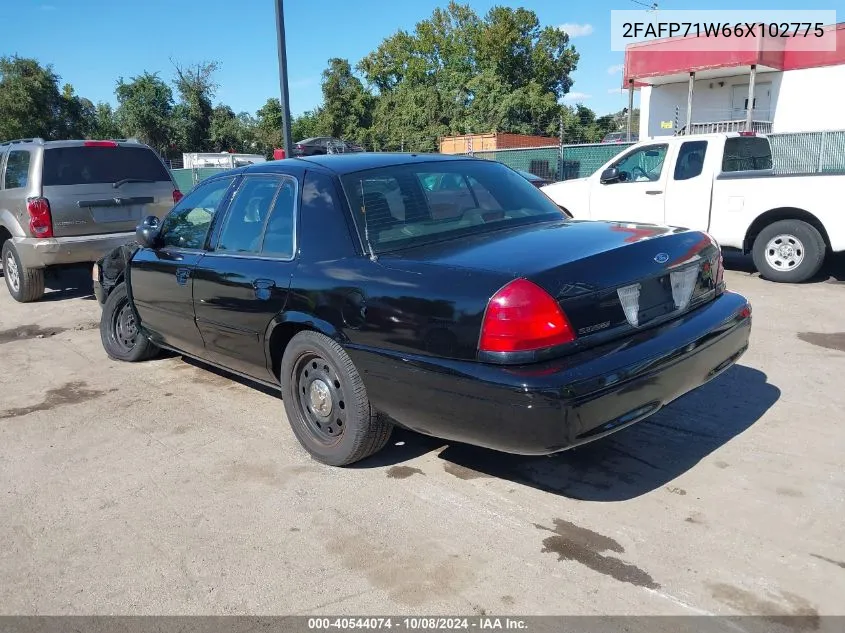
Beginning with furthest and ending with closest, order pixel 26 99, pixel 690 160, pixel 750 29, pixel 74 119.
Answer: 1. pixel 74 119
2. pixel 26 99
3. pixel 750 29
4. pixel 690 160

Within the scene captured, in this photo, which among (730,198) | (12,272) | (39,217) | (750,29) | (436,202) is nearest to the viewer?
(436,202)

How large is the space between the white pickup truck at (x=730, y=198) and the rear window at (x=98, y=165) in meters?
5.69

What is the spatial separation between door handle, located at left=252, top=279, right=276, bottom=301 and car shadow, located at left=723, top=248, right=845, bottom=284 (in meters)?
6.79

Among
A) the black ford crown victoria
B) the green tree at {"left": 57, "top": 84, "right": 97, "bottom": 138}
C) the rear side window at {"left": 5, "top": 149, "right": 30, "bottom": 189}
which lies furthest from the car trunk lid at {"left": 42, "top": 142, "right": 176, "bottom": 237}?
the green tree at {"left": 57, "top": 84, "right": 97, "bottom": 138}

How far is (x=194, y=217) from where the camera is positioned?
486 cm

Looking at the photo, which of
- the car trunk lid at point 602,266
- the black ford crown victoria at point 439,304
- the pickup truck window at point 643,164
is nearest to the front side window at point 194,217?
the black ford crown victoria at point 439,304

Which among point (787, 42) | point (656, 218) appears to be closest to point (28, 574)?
point (656, 218)

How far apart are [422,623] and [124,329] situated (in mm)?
4596

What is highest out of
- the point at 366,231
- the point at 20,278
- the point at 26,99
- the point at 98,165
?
the point at 26,99

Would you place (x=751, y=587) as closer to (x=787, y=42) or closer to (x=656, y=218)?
(x=656, y=218)

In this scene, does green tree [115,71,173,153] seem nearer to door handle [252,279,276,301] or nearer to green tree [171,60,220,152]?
green tree [171,60,220,152]

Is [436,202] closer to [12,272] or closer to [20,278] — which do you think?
[20,278]

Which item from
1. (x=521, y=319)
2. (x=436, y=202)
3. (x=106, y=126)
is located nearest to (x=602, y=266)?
(x=521, y=319)

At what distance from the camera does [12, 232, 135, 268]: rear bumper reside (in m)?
8.26
